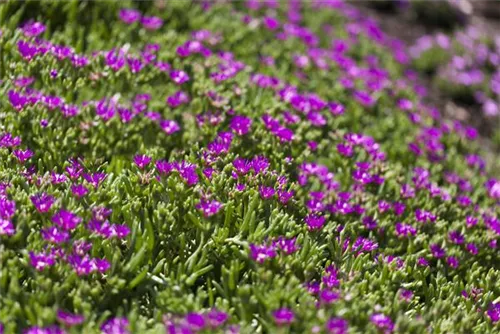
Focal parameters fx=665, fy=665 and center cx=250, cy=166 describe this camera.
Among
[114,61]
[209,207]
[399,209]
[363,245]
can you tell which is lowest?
[399,209]

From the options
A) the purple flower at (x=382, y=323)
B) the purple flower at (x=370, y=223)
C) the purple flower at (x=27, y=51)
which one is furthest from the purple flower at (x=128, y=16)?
the purple flower at (x=382, y=323)

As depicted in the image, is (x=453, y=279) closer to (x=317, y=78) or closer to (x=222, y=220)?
(x=222, y=220)

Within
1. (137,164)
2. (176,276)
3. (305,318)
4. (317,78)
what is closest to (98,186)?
(137,164)

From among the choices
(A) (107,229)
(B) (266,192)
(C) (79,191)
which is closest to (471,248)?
(B) (266,192)

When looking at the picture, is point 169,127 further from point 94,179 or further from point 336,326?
point 336,326

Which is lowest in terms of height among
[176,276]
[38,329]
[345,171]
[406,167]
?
[406,167]
